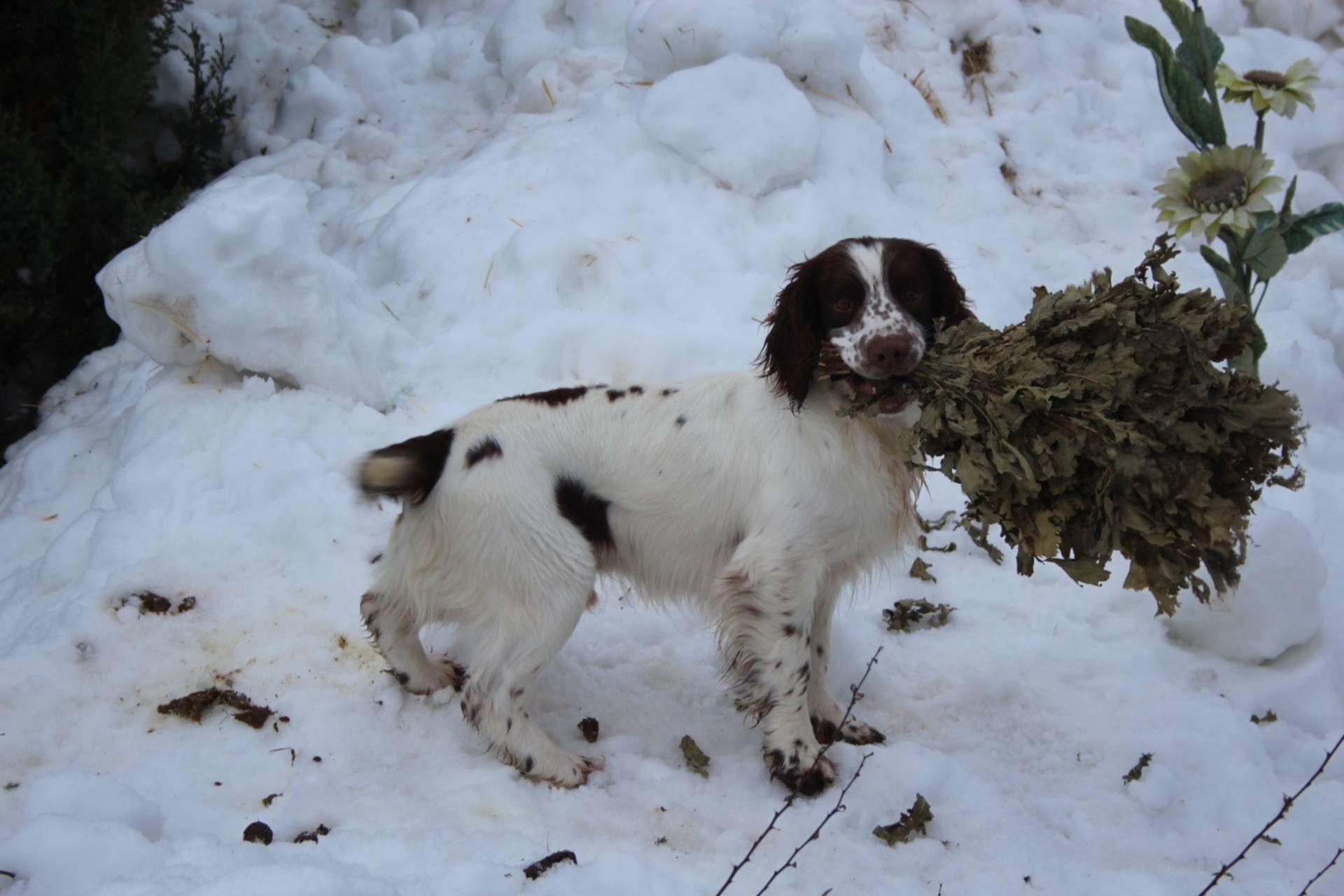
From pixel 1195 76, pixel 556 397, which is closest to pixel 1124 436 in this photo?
pixel 556 397

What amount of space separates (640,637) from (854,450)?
123 centimetres

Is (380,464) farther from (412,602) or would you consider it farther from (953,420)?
(953,420)

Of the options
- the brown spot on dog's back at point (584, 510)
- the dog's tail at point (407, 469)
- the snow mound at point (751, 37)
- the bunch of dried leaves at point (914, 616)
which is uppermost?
the snow mound at point (751, 37)

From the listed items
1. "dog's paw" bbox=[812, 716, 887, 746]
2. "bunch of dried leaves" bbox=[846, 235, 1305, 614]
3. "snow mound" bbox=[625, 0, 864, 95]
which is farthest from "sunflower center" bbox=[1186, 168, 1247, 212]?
"snow mound" bbox=[625, 0, 864, 95]

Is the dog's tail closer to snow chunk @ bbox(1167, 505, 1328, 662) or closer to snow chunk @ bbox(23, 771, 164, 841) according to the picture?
snow chunk @ bbox(23, 771, 164, 841)

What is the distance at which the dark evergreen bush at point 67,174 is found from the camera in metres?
5.37

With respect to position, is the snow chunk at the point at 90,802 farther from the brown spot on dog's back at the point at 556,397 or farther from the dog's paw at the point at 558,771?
the brown spot on dog's back at the point at 556,397

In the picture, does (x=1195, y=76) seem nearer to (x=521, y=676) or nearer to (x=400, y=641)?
(x=521, y=676)

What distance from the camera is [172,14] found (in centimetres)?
645

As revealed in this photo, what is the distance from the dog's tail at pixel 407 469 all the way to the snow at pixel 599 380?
27.2 inches

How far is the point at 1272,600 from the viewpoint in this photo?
3.73 metres

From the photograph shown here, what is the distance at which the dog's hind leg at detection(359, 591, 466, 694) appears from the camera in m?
3.48

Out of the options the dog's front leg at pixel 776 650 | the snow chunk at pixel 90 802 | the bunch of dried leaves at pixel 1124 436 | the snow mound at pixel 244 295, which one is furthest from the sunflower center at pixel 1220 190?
the snow chunk at pixel 90 802

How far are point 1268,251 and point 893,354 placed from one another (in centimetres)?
162
